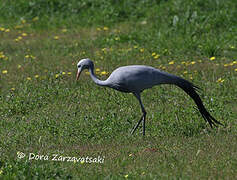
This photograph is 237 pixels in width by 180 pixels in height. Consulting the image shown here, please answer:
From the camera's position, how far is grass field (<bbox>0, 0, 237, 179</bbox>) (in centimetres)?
722

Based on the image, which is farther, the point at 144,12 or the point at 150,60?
the point at 144,12

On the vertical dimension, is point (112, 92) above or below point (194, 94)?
below

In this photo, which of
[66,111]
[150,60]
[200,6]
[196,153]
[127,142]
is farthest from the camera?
[200,6]

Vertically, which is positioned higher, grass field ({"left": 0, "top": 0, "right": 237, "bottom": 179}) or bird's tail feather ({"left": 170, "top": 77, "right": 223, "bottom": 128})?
bird's tail feather ({"left": 170, "top": 77, "right": 223, "bottom": 128})

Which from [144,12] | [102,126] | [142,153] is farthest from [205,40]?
[142,153]

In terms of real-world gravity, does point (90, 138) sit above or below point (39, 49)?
above

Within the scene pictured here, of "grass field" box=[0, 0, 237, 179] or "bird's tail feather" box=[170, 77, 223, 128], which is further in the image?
"bird's tail feather" box=[170, 77, 223, 128]

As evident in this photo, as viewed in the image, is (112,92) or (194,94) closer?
(194,94)

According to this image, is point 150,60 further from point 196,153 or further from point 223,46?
point 196,153

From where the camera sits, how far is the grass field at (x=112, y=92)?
722 cm

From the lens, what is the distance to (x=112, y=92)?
10898 millimetres

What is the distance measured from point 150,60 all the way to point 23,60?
9.19ft

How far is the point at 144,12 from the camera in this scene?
1577 cm

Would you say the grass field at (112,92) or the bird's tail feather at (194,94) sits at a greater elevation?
the bird's tail feather at (194,94)
